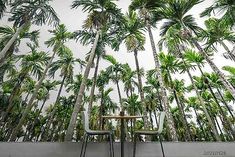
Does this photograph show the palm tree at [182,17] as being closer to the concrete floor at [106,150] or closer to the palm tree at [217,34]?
the palm tree at [217,34]

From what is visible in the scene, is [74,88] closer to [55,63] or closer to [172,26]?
[55,63]

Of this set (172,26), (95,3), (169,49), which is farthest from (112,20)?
(169,49)

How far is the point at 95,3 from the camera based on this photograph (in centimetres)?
1487

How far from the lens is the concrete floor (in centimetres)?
501

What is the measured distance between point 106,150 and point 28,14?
43.2 ft

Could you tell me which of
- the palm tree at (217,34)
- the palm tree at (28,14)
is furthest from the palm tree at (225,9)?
the palm tree at (28,14)

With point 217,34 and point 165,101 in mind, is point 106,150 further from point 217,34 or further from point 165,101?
point 217,34

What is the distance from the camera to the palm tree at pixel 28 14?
14109mm

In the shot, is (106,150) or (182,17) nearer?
(106,150)

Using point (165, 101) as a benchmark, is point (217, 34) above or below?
above

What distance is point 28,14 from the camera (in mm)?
14539

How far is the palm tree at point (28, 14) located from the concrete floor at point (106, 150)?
33.8 ft

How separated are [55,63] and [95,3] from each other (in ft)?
40.6

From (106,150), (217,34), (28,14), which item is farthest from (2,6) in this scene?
(217,34)
